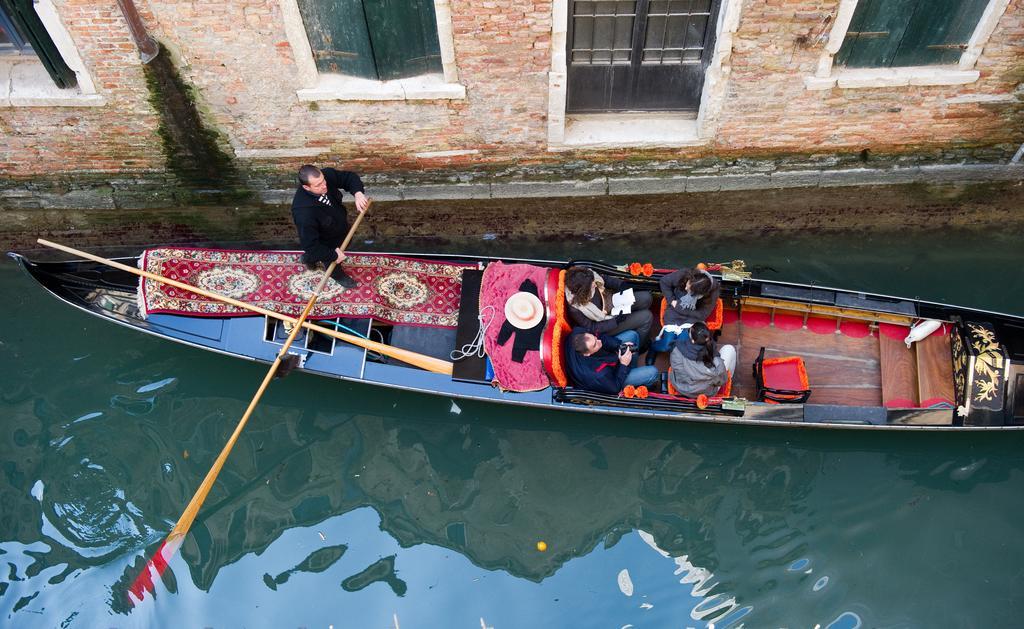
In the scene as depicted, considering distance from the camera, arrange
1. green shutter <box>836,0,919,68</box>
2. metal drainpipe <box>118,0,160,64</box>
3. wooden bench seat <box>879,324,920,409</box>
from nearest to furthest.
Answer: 1. metal drainpipe <box>118,0,160,64</box>
2. green shutter <box>836,0,919,68</box>
3. wooden bench seat <box>879,324,920,409</box>

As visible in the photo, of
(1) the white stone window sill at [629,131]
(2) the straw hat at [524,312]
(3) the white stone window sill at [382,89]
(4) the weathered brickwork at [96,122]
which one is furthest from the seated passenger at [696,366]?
(4) the weathered brickwork at [96,122]

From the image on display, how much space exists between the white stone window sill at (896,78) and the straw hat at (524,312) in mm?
2643

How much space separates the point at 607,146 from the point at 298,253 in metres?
2.65

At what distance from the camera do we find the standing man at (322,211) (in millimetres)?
5297

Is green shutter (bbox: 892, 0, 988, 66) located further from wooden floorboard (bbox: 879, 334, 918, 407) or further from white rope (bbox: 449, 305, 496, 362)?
white rope (bbox: 449, 305, 496, 362)

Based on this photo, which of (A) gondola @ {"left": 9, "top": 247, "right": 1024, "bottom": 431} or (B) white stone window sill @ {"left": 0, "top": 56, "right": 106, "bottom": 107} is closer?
(A) gondola @ {"left": 9, "top": 247, "right": 1024, "bottom": 431}

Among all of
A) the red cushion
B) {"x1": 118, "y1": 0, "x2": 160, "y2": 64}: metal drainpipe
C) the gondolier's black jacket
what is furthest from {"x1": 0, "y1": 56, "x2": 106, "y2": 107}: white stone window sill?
the red cushion

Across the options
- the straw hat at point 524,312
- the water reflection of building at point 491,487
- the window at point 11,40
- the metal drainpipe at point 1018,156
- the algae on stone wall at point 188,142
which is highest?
the window at point 11,40

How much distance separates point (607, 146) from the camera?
6305mm

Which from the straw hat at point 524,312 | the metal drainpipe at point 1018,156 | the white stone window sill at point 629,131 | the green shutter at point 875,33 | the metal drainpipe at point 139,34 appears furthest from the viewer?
the metal drainpipe at point 1018,156

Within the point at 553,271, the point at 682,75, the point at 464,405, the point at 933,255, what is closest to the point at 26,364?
the point at 464,405

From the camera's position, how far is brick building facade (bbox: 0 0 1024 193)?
541 cm

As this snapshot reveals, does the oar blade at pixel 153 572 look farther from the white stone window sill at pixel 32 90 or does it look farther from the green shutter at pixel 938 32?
the green shutter at pixel 938 32

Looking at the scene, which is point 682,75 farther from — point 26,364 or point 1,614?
point 1,614
